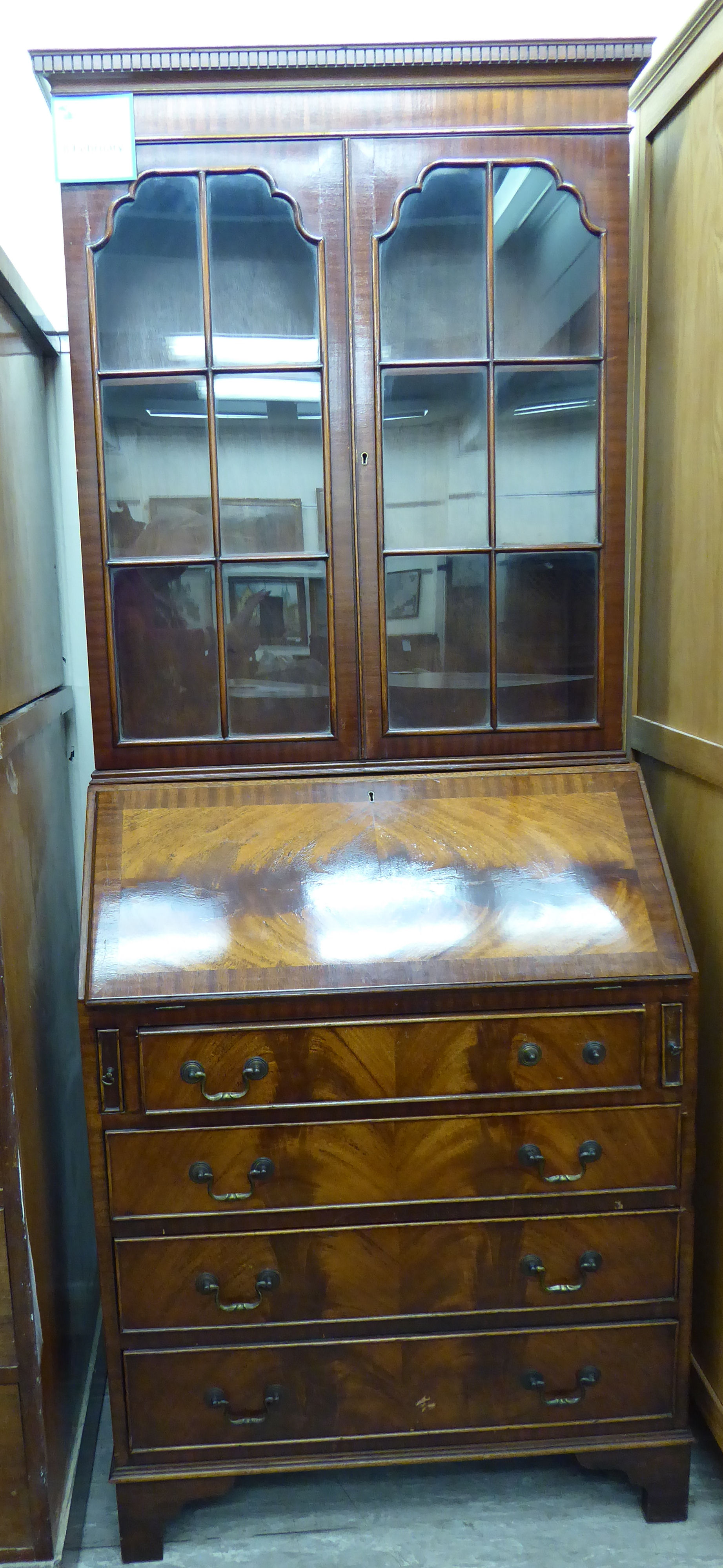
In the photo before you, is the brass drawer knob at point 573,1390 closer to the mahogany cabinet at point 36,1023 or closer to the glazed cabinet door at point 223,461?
the mahogany cabinet at point 36,1023

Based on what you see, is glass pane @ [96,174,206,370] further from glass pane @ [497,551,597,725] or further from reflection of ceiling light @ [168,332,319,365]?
glass pane @ [497,551,597,725]

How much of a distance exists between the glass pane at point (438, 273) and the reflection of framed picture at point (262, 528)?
31cm

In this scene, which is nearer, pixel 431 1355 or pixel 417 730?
pixel 431 1355

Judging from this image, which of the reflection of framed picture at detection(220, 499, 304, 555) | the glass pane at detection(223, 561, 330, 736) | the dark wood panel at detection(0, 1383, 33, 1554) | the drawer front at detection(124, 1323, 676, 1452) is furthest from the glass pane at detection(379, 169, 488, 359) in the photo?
the dark wood panel at detection(0, 1383, 33, 1554)

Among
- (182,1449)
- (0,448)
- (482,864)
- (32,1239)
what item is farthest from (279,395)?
(182,1449)

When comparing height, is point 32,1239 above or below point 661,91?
below

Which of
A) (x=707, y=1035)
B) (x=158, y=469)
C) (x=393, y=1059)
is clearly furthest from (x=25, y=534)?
(x=707, y=1035)

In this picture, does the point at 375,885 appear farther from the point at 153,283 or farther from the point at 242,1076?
A: the point at 153,283

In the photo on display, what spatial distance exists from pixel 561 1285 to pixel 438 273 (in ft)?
5.42

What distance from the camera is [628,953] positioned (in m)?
1.50

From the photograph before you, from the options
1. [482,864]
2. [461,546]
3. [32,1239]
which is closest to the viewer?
[32,1239]

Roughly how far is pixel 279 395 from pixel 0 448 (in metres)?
0.46

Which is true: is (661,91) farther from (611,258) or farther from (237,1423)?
(237,1423)

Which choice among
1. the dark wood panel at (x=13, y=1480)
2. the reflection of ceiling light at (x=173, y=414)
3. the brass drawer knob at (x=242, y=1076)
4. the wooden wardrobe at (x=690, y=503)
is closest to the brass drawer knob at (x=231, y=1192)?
the brass drawer knob at (x=242, y=1076)
